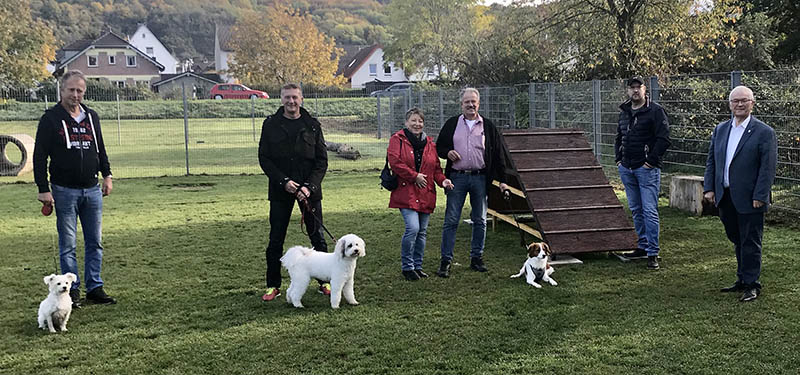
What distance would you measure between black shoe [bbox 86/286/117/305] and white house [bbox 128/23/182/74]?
88.6 m

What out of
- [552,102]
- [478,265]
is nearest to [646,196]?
[478,265]

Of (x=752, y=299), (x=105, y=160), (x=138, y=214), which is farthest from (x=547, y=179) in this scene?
(x=138, y=214)

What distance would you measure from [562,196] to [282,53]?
47.8 meters

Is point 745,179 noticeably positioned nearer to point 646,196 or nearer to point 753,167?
point 753,167

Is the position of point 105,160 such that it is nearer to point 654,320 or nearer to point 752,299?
point 654,320

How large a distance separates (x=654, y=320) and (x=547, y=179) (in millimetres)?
2924

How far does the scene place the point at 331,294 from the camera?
5695 mm

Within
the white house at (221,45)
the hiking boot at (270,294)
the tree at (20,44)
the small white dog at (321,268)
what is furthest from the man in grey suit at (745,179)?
the white house at (221,45)

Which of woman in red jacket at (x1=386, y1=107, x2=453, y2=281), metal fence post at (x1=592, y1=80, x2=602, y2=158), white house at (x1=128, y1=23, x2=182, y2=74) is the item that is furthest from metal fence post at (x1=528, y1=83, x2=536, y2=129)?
white house at (x1=128, y1=23, x2=182, y2=74)

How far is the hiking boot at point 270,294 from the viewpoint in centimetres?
602

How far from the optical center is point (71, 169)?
5.64 m

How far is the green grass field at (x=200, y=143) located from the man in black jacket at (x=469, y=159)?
10.8 m

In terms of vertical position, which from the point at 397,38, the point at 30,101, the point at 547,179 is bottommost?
the point at 547,179

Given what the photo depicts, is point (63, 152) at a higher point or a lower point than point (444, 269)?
higher
